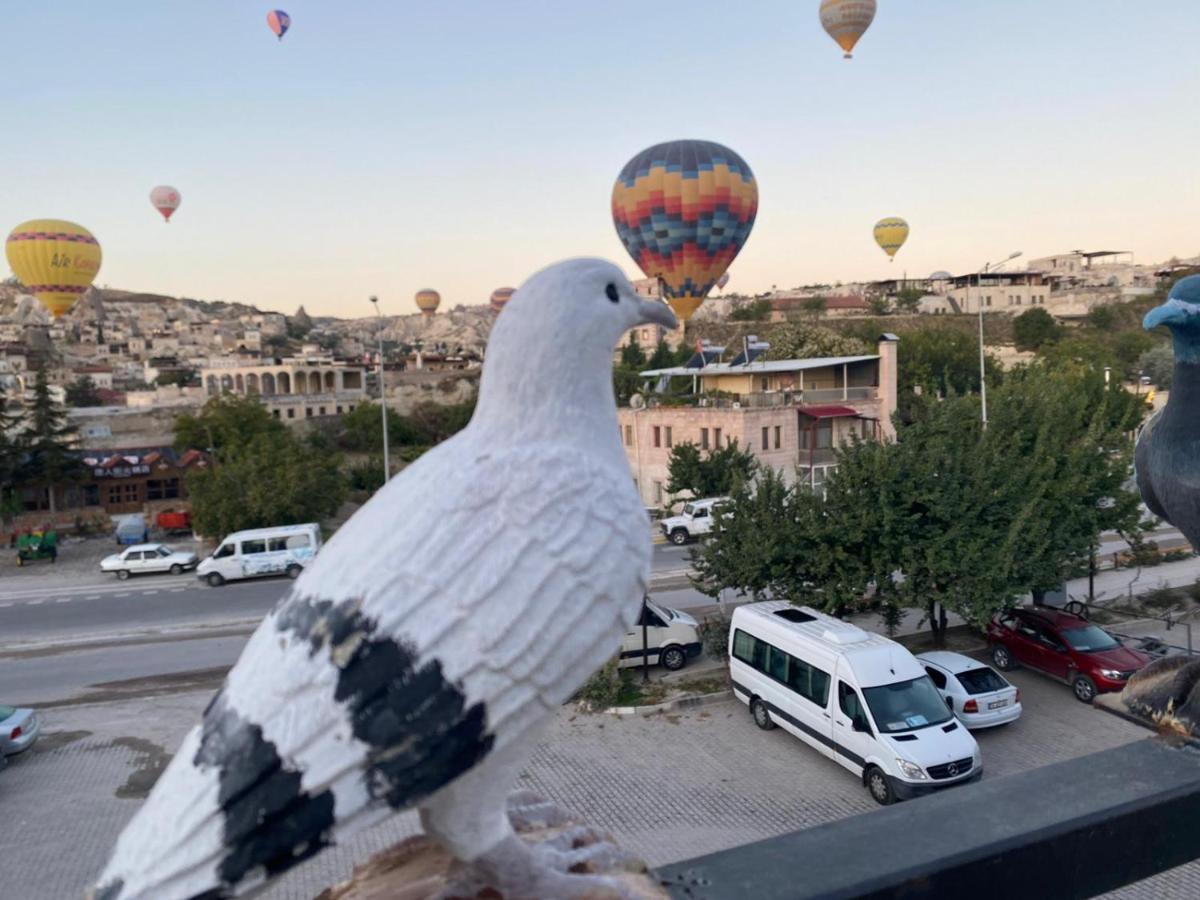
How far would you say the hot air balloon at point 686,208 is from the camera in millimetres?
25125

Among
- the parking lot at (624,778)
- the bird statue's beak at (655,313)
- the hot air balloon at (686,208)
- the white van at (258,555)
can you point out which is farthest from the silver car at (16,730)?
the hot air balloon at (686,208)

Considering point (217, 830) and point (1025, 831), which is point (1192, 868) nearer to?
point (1025, 831)

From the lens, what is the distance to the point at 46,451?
31.0 meters

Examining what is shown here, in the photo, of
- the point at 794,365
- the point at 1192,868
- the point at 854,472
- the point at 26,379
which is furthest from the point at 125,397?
the point at 1192,868

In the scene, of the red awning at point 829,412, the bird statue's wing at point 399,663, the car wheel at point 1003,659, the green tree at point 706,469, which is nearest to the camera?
the bird statue's wing at point 399,663

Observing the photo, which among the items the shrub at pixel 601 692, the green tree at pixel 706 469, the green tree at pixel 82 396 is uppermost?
the green tree at pixel 82 396

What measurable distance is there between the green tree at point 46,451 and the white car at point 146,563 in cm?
1106

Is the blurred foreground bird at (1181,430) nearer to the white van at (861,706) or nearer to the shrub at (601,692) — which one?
the white van at (861,706)

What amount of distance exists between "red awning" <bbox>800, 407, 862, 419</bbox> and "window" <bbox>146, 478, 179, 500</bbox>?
25708mm

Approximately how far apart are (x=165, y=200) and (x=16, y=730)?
45966 millimetres

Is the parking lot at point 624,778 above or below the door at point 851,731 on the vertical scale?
below

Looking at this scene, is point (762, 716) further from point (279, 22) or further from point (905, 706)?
point (279, 22)

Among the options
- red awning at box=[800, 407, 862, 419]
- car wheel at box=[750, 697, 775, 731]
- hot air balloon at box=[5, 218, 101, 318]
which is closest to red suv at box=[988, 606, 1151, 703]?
car wheel at box=[750, 697, 775, 731]

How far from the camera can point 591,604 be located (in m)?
2.18
